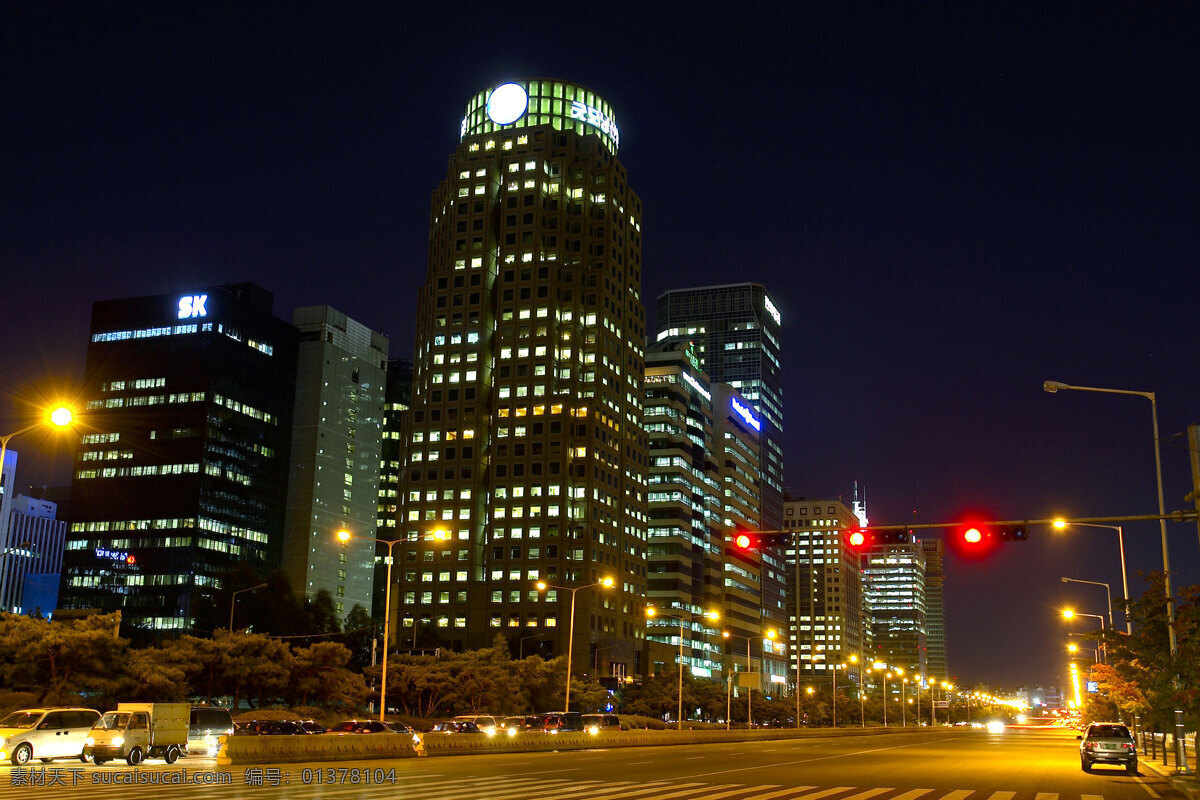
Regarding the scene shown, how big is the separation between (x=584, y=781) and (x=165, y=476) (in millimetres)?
174835

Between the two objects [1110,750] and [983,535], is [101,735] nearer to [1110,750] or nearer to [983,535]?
[983,535]

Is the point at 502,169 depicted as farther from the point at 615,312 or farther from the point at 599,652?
the point at 599,652

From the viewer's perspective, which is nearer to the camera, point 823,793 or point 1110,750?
point 823,793

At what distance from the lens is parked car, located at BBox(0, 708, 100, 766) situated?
114ft

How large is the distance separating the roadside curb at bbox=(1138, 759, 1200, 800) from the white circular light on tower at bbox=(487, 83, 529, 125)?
513 feet

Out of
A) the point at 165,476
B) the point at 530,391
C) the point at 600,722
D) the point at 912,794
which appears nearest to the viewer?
the point at 912,794

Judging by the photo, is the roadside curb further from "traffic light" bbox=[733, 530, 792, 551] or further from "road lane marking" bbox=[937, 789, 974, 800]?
"traffic light" bbox=[733, 530, 792, 551]

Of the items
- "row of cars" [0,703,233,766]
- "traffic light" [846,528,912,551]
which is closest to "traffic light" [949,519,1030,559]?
"traffic light" [846,528,912,551]

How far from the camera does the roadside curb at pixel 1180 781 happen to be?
32281 millimetres

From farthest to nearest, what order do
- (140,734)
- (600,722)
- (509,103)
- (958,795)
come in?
(509,103) < (600,722) < (140,734) < (958,795)

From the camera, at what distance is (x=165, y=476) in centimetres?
19075

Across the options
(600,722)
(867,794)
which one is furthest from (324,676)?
(867,794)

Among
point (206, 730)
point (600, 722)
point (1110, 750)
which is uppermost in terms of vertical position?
point (206, 730)

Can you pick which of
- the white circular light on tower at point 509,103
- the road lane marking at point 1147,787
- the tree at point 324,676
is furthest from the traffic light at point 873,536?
Result: the white circular light on tower at point 509,103
